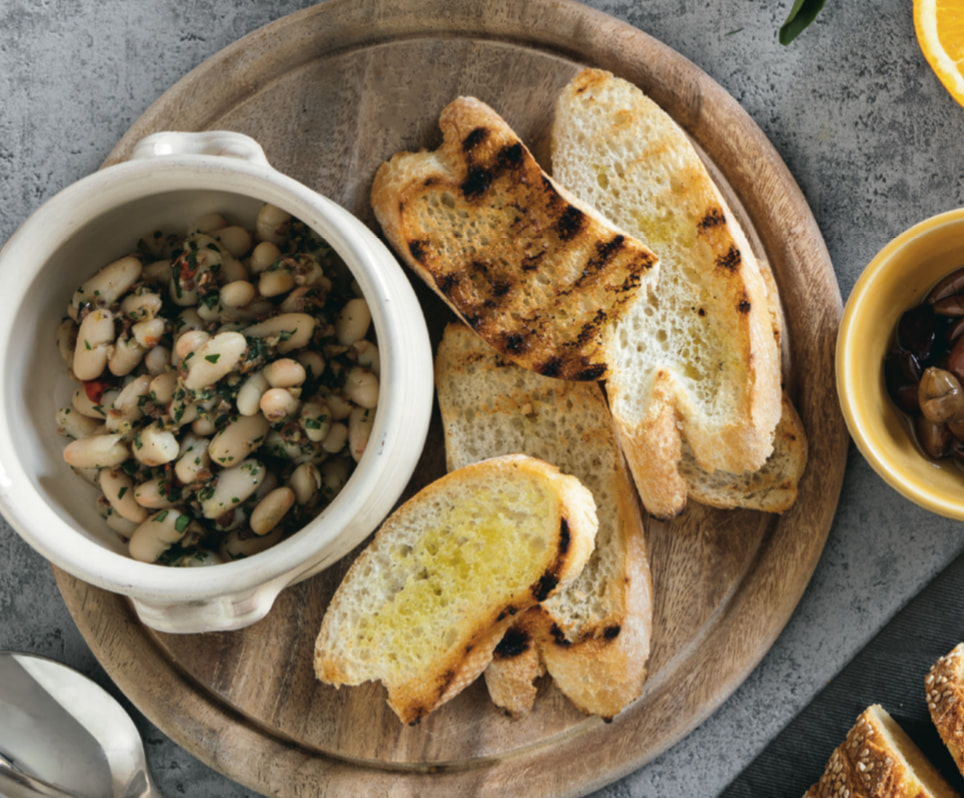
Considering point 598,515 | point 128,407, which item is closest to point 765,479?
point 598,515

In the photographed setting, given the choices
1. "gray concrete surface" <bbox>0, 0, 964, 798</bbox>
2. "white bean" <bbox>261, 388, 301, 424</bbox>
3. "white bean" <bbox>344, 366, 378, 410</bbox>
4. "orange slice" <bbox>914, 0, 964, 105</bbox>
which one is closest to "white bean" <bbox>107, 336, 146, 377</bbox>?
"white bean" <bbox>261, 388, 301, 424</bbox>

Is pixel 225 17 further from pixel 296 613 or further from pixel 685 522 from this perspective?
pixel 685 522

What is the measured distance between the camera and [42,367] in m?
1.31

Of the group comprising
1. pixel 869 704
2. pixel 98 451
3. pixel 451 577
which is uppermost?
pixel 98 451

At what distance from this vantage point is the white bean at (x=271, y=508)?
1.25 meters

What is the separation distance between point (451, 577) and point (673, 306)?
0.58m

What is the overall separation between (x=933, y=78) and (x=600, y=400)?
0.87m

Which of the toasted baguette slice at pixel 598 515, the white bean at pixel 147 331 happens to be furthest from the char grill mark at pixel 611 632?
the white bean at pixel 147 331

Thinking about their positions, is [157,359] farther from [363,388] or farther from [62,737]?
[62,737]

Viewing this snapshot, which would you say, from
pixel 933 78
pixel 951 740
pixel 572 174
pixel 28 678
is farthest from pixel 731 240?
pixel 28 678

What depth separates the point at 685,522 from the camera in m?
1.48

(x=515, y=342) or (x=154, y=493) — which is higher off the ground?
(x=515, y=342)

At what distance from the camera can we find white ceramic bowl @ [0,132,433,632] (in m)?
1.16

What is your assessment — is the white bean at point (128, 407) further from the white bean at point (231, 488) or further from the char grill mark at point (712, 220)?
the char grill mark at point (712, 220)
